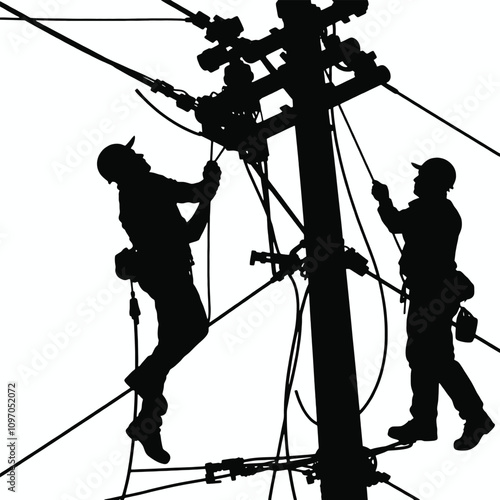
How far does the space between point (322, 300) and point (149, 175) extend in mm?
1547

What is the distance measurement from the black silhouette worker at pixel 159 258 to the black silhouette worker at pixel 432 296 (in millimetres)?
1413

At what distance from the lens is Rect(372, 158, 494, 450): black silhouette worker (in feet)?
23.7

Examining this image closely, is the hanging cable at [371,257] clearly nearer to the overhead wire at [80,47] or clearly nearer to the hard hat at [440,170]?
the hard hat at [440,170]

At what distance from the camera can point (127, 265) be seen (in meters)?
7.10

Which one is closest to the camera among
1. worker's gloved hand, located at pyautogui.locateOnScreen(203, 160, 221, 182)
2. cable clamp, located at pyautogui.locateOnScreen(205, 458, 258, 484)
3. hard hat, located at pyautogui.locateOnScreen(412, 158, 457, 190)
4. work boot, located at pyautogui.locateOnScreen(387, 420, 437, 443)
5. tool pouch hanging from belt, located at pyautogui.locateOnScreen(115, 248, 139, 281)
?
cable clamp, located at pyautogui.locateOnScreen(205, 458, 258, 484)

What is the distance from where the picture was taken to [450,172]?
24.8 feet

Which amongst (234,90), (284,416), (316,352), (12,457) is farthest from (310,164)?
(12,457)

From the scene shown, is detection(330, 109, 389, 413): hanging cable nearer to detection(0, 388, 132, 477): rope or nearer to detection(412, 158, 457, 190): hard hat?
detection(412, 158, 457, 190): hard hat

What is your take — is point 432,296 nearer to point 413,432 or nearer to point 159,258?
point 413,432

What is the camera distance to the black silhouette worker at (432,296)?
23.7 ft

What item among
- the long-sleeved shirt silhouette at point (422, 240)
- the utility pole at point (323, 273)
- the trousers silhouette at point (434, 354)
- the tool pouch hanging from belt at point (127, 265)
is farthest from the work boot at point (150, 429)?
the long-sleeved shirt silhouette at point (422, 240)

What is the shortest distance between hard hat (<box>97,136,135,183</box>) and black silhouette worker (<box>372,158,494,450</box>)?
5.97 feet

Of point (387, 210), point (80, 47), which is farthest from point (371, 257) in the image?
point (80, 47)

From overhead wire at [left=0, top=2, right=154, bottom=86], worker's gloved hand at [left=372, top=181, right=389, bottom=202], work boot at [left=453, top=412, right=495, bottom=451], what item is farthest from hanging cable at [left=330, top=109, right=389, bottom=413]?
overhead wire at [left=0, top=2, right=154, bottom=86]
